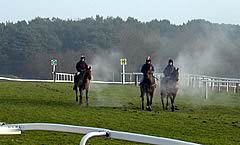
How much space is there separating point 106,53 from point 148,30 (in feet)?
32.5

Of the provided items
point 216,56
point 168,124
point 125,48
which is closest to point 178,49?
point 216,56

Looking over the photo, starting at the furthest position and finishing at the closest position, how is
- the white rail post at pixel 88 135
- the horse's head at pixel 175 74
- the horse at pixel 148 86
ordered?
the horse's head at pixel 175 74, the horse at pixel 148 86, the white rail post at pixel 88 135

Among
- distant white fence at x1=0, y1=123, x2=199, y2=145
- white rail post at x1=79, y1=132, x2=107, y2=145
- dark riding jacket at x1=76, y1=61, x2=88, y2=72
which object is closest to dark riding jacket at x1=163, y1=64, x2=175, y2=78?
dark riding jacket at x1=76, y1=61, x2=88, y2=72

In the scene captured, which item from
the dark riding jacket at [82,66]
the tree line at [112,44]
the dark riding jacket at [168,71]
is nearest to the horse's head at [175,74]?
the dark riding jacket at [168,71]

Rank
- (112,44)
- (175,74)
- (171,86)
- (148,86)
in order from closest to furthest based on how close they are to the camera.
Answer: (148,86)
(175,74)
(171,86)
(112,44)

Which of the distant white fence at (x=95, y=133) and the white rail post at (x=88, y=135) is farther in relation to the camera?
the white rail post at (x=88, y=135)

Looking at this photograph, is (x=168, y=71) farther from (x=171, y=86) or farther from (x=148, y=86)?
(x=148, y=86)

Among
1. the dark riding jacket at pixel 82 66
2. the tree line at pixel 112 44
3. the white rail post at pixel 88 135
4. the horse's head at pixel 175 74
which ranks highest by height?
the tree line at pixel 112 44

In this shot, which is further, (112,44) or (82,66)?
(112,44)

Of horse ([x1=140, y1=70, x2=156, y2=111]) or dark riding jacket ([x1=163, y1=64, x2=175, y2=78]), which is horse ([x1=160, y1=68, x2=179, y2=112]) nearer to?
dark riding jacket ([x1=163, y1=64, x2=175, y2=78])

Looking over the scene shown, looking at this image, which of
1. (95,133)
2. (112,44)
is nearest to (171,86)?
(95,133)

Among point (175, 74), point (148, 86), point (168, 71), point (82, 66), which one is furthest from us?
point (82, 66)

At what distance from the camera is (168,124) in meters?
19.6

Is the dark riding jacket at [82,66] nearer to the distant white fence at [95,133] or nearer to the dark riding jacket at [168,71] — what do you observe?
the dark riding jacket at [168,71]
